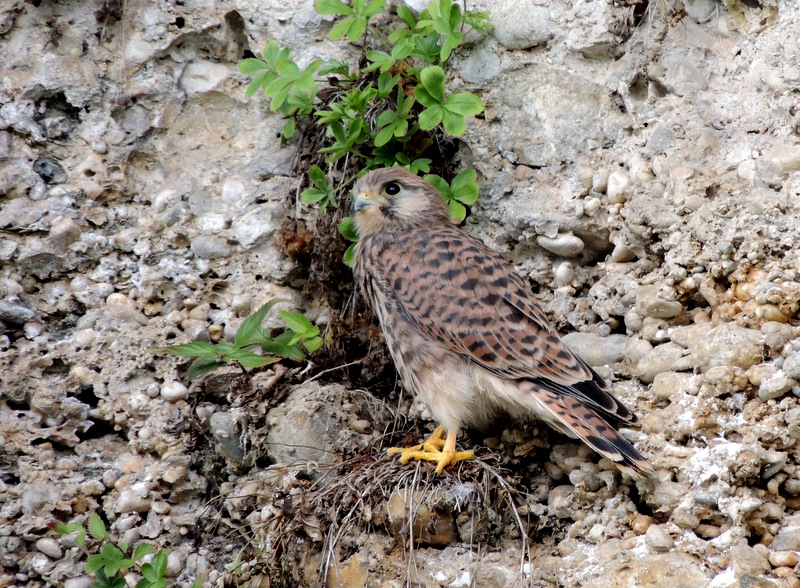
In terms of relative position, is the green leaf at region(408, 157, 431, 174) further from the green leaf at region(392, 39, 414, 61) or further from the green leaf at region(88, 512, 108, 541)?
the green leaf at region(88, 512, 108, 541)

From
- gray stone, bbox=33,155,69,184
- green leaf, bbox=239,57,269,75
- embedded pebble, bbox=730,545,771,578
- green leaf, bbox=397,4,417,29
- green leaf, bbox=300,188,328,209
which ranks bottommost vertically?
embedded pebble, bbox=730,545,771,578

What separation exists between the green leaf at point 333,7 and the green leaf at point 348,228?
882 millimetres

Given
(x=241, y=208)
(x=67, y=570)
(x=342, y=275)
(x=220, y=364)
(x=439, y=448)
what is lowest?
(x=67, y=570)

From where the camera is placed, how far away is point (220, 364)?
3.31m

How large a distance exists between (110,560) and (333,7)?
2365 mm

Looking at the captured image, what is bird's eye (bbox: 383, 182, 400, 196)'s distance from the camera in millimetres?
3504

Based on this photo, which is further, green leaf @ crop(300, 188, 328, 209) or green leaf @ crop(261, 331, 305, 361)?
green leaf @ crop(300, 188, 328, 209)

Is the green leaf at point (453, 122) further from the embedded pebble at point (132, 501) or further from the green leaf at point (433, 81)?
the embedded pebble at point (132, 501)

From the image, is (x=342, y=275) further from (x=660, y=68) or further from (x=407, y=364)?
(x=660, y=68)

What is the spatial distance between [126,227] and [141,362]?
67 cm

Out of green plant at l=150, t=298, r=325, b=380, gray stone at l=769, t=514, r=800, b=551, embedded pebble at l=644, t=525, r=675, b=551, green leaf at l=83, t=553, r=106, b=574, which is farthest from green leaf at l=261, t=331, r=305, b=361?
gray stone at l=769, t=514, r=800, b=551

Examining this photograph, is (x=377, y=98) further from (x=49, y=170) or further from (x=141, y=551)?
(x=141, y=551)

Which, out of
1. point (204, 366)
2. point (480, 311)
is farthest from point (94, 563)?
point (480, 311)

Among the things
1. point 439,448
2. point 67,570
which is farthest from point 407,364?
point 67,570
